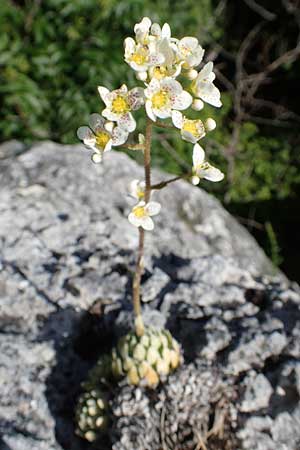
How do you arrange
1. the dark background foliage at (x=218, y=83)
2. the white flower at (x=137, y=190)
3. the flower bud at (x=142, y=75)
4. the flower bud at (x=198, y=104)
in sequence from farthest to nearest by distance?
the dark background foliage at (x=218, y=83) → the white flower at (x=137, y=190) → the flower bud at (x=198, y=104) → the flower bud at (x=142, y=75)

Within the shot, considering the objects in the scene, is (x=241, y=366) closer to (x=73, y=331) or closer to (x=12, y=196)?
(x=73, y=331)

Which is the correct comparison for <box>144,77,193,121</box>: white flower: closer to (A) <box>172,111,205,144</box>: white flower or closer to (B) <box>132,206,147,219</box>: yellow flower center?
(A) <box>172,111,205,144</box>: white flower

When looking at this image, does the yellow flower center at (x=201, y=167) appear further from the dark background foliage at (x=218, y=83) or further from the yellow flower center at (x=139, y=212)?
the dark background foliage at (x=218, y=83)

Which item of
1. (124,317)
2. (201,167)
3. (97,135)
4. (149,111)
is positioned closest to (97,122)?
(97,135)

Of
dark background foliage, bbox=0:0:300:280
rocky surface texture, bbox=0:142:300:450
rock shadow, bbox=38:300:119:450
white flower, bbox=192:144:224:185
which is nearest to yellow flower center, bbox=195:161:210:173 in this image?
white flower, bbox=192:144:224:185

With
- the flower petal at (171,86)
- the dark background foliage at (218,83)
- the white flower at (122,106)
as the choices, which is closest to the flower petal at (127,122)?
the white flower at (122,106)

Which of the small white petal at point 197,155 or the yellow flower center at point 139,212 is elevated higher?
the small white petal at point 197,155

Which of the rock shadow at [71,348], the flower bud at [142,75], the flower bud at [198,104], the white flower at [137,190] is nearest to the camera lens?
the flower bud at [142,75]
